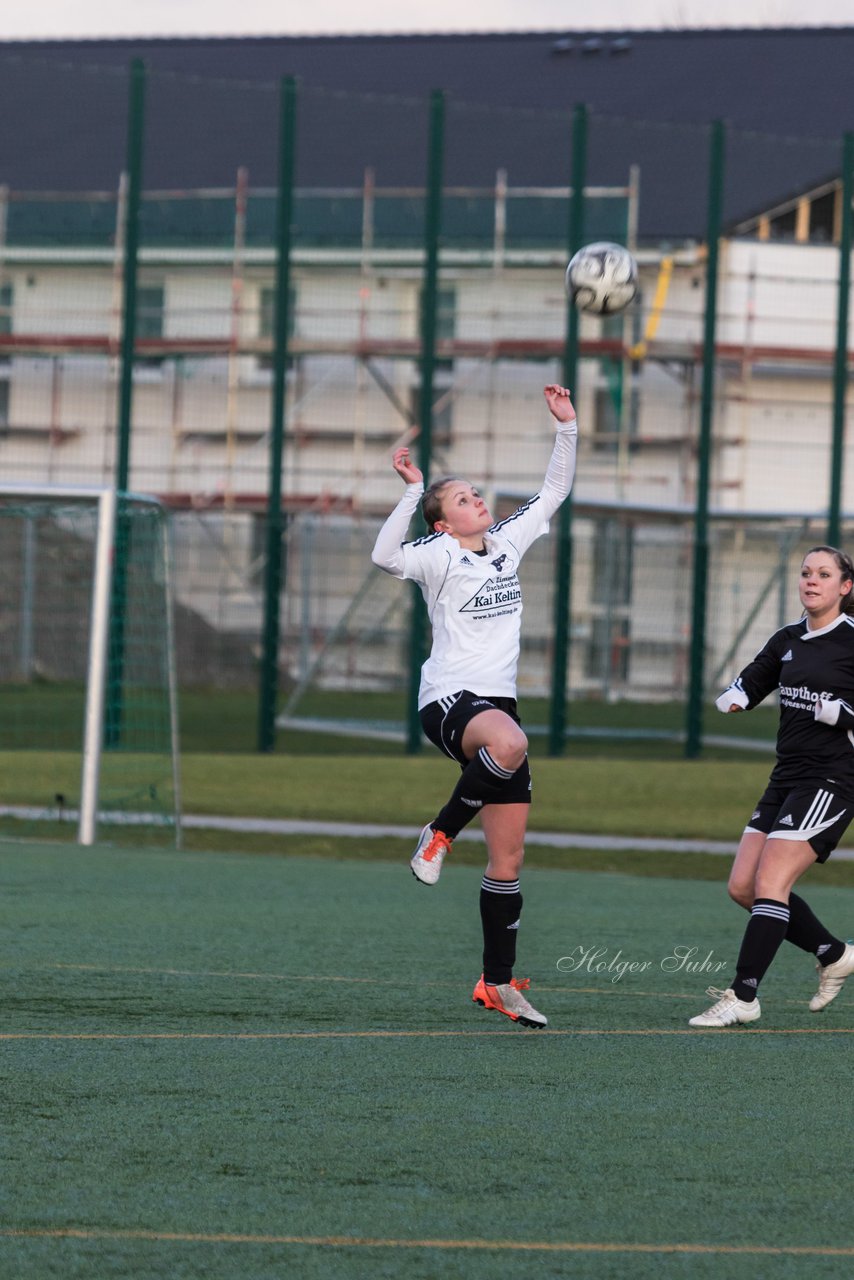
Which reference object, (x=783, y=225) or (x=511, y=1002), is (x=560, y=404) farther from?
(x=783, y=225)

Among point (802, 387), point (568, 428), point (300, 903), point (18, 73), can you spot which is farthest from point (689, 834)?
point (802, 387)

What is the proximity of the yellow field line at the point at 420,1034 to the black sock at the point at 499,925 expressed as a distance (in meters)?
0.21

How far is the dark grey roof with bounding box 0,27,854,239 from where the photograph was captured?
23.9 m

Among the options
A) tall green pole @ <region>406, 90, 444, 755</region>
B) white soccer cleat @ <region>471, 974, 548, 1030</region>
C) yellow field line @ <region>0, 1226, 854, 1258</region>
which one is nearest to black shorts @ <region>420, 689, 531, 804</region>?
white soccer cleat @ <region>471, 974, 548, 1030</region>

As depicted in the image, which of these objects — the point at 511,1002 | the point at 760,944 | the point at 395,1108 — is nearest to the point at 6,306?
the point at 511,1002

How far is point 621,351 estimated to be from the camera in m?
25.3

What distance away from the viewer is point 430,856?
21.0 feet

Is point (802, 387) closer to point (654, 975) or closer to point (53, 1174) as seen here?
point (654, 975)

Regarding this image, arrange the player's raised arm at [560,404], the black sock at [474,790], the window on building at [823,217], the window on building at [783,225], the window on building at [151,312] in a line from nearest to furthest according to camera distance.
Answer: the black sock at [474,790] < the player's raised arm at [560,404] < the window on building at [151,312] < the window on building at [823,217] < the window on building at [783,225]

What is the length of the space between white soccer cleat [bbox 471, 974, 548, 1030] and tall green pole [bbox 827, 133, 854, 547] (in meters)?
13.5

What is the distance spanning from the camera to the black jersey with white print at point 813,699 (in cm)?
644

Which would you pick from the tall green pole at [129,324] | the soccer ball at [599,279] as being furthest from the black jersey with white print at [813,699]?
the tall green pole at [129,324]

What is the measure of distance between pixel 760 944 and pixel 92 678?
671 cm

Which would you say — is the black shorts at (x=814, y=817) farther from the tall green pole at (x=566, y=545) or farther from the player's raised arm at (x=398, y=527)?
the tall green pole at (x=566, y=545)
